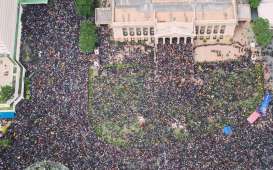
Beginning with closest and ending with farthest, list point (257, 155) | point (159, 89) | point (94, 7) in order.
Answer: point (257, 155) → point (159, 89) → point (94, 7)

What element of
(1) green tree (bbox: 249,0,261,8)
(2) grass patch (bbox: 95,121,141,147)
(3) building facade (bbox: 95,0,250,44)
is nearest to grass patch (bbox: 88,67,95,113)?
(2) grass patch (bbox: 95,121,141,147)

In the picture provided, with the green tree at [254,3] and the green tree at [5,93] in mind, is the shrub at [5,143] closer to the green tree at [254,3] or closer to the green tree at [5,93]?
the green tree at [5,93]

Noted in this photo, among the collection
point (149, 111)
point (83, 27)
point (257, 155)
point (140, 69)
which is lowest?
point (257, 155)

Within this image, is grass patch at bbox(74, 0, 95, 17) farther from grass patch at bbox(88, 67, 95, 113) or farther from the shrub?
the shrub

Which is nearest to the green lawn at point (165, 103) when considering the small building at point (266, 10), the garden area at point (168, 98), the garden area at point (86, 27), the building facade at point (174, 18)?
the garden area at point (168, 98)

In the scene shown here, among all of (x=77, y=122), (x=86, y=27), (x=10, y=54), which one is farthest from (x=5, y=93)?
(x=86, y=27)

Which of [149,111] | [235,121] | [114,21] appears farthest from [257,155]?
[114,21]

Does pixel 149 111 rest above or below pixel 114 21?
below

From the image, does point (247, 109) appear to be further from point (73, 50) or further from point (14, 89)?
point (14, 89)
